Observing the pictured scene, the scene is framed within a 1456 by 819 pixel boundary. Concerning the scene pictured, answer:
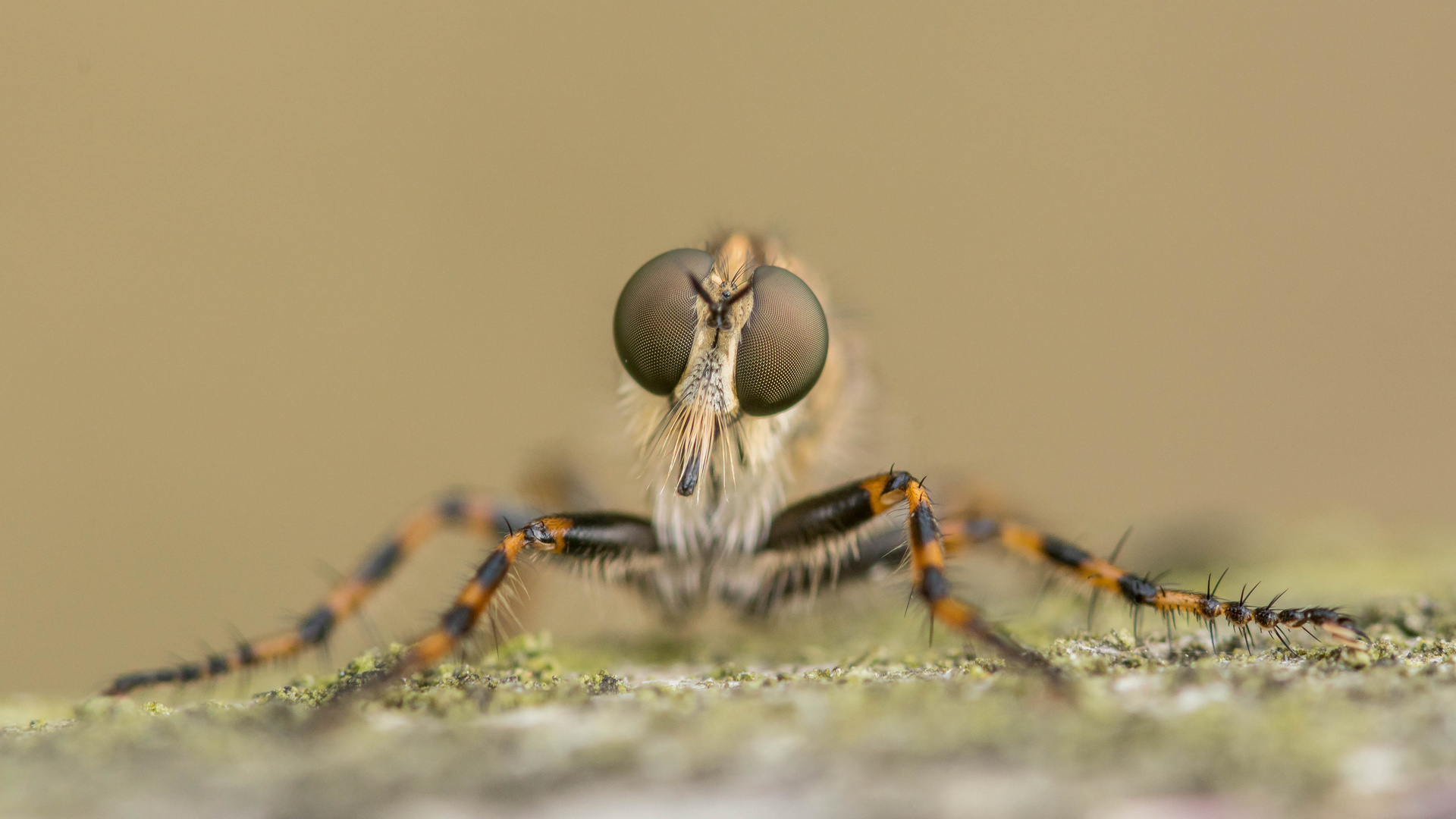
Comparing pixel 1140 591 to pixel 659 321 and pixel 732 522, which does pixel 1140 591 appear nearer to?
pixel 732 522

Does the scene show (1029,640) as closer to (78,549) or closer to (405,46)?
(78,549)

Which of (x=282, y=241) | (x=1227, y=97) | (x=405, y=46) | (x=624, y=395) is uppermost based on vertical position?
(x=405, y=46)

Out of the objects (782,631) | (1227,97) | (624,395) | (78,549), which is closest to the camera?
(624,395)

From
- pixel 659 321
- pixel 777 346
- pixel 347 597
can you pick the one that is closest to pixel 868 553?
pixel 777 346

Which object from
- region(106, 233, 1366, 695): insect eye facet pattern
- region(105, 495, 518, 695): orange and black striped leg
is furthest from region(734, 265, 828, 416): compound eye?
region(105, 495, 518, 695): orange and black striped leg

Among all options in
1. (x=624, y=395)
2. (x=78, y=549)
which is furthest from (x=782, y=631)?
(x=78, y=549)

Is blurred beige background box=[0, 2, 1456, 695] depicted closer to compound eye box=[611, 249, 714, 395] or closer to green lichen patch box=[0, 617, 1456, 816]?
compound eye box=[611, 249, 714, 395]
